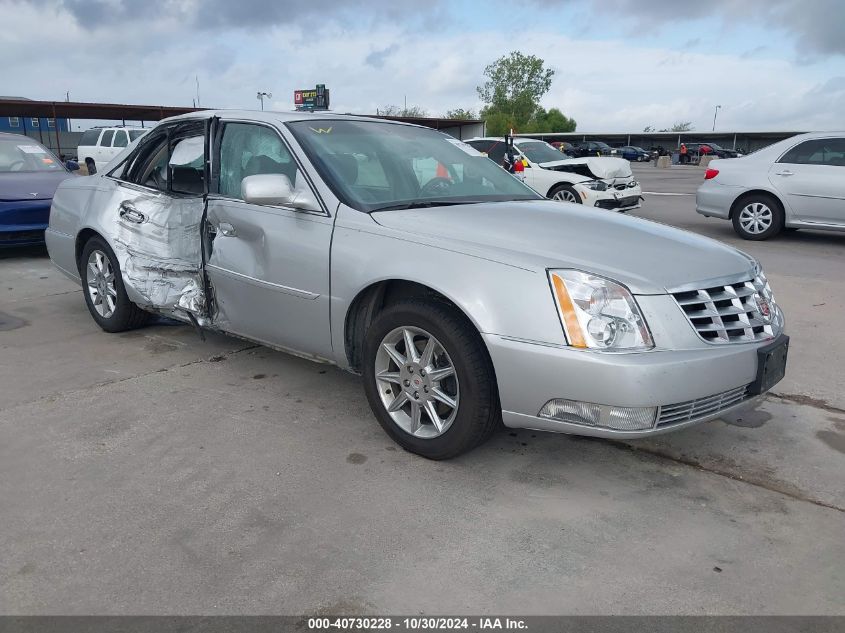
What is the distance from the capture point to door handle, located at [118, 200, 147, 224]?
488cm

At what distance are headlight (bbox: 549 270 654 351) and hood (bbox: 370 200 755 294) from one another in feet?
0.19

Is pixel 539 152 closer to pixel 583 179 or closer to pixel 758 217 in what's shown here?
pixel 583 179

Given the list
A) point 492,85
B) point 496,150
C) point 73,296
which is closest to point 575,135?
point 492,85

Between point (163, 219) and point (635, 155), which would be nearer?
point (163, 219)

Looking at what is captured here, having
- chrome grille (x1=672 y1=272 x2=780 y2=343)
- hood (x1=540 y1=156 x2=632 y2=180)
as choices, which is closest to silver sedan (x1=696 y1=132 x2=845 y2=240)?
hood (x1=540 y1=156 x2=632 y2=180)

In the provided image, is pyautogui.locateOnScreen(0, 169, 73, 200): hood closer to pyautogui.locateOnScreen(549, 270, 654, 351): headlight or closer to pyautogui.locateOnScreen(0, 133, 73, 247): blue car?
pyautogui.locateOnScreen(0, 133, 73, 247): blue car

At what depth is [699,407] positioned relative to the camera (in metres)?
2.94

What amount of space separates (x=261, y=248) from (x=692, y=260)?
7.28 feet

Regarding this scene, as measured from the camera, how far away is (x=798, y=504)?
3.01 metres

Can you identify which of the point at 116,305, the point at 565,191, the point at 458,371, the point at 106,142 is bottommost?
the point at 116,305

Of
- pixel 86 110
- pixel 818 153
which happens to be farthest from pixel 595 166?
pixel 86 110

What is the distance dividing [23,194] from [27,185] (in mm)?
194

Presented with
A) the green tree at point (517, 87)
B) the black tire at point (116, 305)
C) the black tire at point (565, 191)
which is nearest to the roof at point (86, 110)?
the black tire at point (565, 191)

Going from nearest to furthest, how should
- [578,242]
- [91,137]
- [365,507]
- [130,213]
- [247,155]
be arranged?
1. [365,507]
2. [578,242]
3. [247,155]
4. [130,213]
5. [91,137]
